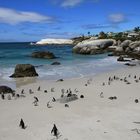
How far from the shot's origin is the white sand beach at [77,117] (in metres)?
10.5

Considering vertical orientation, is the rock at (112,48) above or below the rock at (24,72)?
below

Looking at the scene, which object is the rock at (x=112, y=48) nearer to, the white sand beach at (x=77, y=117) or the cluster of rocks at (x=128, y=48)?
the cluster of rocks at (x=128, y=48)

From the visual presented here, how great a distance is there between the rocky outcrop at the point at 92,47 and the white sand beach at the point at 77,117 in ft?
160

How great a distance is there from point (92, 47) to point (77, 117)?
57.7 m

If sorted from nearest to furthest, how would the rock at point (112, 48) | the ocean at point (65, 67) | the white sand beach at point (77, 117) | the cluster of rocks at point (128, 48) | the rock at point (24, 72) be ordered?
the white sand beach at point (77, 117)
the rock at point (24, 72)
the ocean at point (65, 67)
the cluster of rocks at point (128, 48)
the rock at point (112, 48)

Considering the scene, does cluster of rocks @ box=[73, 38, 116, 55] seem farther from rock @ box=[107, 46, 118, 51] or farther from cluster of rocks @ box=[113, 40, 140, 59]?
cluster of rocks @ box=[113, 40, 140, 59]

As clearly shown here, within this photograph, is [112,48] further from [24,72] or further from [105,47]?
[24,72]

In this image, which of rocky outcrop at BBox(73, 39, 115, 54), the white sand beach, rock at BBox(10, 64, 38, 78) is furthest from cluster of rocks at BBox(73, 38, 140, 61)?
the white sand beach

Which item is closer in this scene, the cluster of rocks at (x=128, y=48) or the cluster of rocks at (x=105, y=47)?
the cluster of rocks at (x=128, y=48)

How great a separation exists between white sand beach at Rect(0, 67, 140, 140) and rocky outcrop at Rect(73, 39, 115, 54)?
48.8 meters

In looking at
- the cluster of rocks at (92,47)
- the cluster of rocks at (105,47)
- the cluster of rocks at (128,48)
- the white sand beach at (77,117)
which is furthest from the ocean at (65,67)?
the cluster of rocks at (92,47)

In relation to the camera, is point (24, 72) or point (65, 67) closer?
point (24, 72)

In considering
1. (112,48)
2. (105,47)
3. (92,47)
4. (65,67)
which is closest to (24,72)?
(65,67)

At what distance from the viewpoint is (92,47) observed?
229ft
